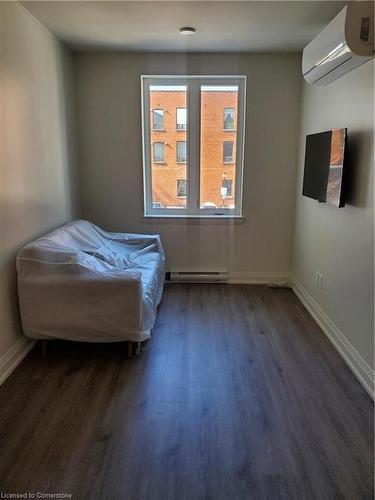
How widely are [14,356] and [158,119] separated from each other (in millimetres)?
2740

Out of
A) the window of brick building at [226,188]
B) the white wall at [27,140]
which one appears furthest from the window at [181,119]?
the white wall at [27,140]

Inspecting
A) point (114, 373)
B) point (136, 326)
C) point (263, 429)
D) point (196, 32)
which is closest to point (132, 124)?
point (196, 32)

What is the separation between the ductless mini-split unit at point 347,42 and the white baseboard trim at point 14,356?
2.92m

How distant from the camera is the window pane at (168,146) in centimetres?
387

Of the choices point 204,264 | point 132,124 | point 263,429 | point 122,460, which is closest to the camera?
point 122,460

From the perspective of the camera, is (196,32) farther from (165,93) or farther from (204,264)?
(204,264)

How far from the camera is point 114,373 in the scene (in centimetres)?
242

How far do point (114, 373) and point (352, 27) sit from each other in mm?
2602

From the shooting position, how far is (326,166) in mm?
2811

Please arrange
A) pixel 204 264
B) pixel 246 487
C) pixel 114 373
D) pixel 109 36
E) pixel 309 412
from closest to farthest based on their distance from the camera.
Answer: pixel 246 487 < pixel 309 412 < pixel 114 373 < pixel 109 36 < pixel 204 264

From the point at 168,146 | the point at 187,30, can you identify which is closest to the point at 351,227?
the point at 187,30

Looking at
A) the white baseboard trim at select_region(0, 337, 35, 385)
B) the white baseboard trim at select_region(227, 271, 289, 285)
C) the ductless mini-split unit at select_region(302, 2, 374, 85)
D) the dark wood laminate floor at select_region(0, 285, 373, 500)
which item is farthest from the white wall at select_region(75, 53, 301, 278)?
the white baseboard trim at select_region(0, 337, 35, 385)

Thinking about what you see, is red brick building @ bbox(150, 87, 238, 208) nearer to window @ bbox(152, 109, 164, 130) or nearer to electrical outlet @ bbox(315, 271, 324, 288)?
window @ bbox(152, 109, 164, 130)

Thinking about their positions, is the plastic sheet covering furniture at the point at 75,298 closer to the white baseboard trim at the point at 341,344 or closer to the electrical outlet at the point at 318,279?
the white baseboard trim at the point at 341,344
